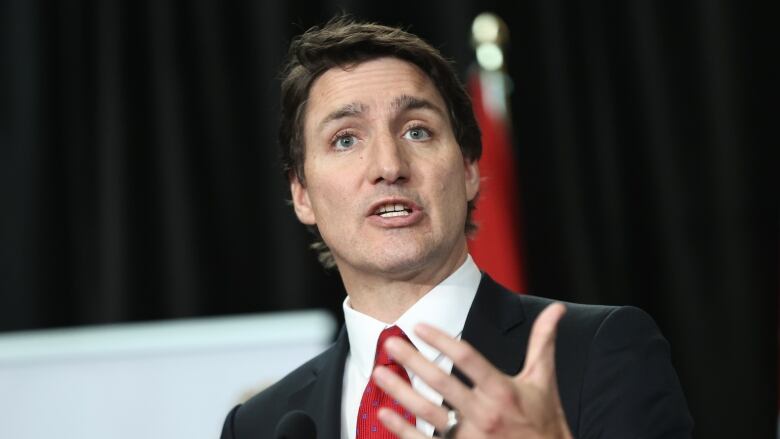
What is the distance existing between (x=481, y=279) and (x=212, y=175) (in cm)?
234

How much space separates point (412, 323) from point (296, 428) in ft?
1.35

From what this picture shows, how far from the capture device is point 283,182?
3.97 meters

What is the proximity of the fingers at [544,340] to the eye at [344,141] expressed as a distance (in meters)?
0.78

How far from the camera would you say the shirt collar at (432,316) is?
6.01 ft

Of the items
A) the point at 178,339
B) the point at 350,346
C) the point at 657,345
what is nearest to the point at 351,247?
the point at 350,346

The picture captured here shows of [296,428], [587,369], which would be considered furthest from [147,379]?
[587,369]

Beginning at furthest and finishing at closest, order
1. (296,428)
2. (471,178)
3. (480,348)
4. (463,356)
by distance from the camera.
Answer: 1. (471,178)
2. (480,348)
3. (296,428)
4. (463,356)

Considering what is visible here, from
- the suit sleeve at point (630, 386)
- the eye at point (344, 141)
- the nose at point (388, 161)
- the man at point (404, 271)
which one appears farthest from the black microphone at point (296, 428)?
the eye at point (344, 141)

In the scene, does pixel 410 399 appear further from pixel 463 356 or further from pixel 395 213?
pixel 395 213

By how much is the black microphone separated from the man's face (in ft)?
1.33

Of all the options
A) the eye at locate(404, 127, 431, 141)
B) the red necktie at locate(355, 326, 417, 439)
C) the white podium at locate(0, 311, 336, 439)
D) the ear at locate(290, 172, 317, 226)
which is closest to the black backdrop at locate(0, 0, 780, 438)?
the white podium at locate(0, 311, 336, 439)

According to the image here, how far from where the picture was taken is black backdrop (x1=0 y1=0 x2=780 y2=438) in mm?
3836

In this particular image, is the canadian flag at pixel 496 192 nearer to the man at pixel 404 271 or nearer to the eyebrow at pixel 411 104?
the man at pixel 404 271

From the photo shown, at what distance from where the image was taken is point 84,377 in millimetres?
2529
